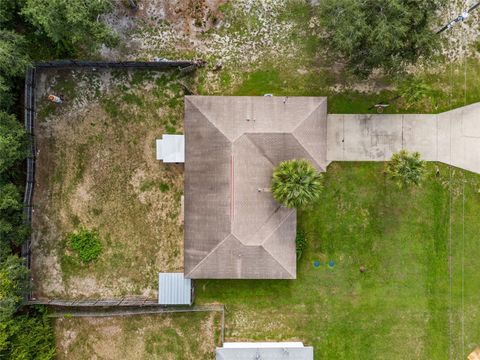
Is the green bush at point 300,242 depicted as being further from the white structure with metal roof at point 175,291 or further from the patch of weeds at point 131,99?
the patch of weeds at point 131,99

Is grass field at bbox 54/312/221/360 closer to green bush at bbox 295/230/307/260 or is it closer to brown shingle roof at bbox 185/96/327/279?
brown shingle roof at bbox 185/96/327/279

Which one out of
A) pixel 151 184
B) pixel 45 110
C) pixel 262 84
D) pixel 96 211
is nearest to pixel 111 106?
pixel 45 110

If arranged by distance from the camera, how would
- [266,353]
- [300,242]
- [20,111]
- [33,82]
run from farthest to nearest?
[20,111] → [300,242] → [33,82] → [266,353]

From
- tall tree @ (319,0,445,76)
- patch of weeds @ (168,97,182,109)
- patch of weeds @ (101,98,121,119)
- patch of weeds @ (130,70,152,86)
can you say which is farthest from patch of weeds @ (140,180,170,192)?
→ tall tree @ (319,0,445,76)

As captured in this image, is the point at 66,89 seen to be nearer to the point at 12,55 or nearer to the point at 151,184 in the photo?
the point at 12,55

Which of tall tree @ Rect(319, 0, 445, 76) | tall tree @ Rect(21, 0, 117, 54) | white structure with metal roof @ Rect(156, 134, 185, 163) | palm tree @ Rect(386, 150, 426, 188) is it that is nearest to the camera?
tall tree @ Rect(319, 0, 445, 76)

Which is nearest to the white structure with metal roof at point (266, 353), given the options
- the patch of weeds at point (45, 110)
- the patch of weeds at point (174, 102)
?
the patch of weeds at point (174, 102)

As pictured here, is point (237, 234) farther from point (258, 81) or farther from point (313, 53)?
point (313, 53)
